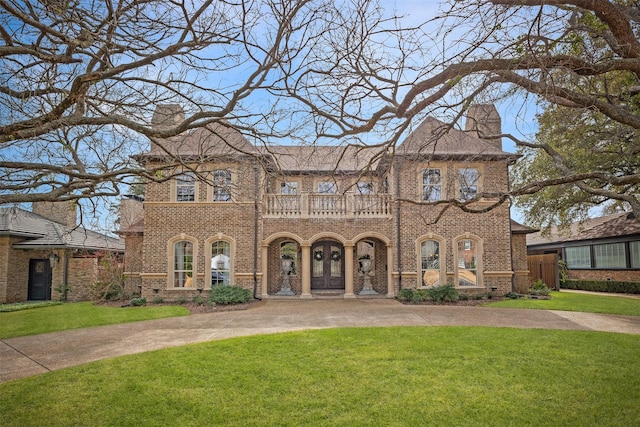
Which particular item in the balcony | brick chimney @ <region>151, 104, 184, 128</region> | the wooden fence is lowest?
the wooden fence

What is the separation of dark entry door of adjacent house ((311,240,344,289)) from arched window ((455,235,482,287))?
5.34m

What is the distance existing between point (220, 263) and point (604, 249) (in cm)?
2214

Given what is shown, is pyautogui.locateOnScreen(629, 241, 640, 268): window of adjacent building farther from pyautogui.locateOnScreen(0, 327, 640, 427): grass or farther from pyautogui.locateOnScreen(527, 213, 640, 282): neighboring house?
pyautogui.locateOnScreen(0, 327, 640, 427): grass

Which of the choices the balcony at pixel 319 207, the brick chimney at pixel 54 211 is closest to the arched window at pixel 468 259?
the balcony at pixel 319 207

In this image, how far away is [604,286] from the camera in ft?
71.8

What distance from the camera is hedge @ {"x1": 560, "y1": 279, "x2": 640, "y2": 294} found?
20219 mm

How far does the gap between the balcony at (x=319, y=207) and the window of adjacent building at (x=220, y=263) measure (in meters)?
2.27

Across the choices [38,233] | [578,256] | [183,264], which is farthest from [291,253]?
[578,256]

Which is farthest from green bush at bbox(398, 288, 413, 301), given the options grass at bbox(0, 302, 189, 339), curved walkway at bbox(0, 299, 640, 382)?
grass at bbox(0, 302, 189, 339)

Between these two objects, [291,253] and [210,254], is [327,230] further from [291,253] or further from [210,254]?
[210,254]

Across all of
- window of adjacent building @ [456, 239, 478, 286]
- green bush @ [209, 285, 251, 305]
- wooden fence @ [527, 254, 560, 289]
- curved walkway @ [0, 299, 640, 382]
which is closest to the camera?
curved walkway @ [0, 299, 640, 382]

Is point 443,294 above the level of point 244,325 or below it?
above

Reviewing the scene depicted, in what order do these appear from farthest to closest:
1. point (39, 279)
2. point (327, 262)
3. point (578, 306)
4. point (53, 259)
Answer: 1. point (39, 279)
2. point (327, 262)
3. point (53, 259)
4. point (578, 306)

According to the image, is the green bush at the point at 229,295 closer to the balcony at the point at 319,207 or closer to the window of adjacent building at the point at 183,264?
the window of adjacent building at the point at 183,264
